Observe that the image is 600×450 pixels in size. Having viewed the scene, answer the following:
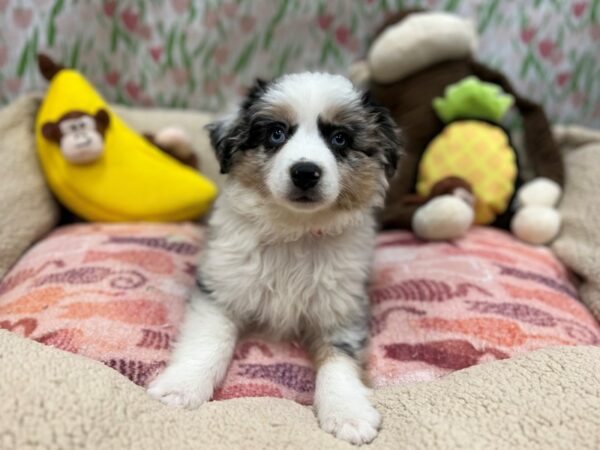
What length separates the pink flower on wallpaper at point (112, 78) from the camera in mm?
3334

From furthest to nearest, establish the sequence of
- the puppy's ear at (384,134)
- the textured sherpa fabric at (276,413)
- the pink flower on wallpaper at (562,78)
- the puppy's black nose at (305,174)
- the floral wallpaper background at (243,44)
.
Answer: the pink flower on wallpaper at (562,78), the floral wallpaper background at (243,44), the puppy's ear at (384,134), the puppy's black nose at (305,174), the textured sherpa fabric at (276,413)

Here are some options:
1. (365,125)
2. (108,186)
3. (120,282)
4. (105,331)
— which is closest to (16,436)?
(105,331)

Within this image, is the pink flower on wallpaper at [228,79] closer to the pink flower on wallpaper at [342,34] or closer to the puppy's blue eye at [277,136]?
the pink flower on wallpaper at [342,34]

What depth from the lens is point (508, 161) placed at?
117 inches

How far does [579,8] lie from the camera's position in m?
3.41

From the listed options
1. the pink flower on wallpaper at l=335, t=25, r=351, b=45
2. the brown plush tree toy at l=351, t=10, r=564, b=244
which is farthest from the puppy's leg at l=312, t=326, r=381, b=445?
the pink flower on wallpaper at l=335, t=25, r=351, b=45

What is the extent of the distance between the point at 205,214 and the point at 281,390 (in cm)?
146

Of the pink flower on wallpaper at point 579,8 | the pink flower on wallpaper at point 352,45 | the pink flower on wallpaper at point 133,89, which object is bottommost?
the pink flower on wallpaper at point 133,89

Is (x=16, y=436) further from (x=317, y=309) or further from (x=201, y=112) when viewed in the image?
(x=201, y=112)

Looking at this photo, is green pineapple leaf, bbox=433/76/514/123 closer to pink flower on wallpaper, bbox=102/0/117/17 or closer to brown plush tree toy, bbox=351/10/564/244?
brown plush tree toy, bbox=351/10/564/244

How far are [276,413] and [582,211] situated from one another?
2.02 m

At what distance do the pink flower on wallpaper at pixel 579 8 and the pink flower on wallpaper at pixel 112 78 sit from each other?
2960mm

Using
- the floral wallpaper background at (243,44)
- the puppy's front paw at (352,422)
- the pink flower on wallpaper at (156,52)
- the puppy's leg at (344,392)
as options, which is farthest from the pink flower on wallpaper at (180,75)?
the puppy's front paw at (352,422)

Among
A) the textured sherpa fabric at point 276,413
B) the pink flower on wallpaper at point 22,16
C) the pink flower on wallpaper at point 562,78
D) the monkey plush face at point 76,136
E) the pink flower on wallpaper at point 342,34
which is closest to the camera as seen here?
the textured sherpa fabric at point 276,413
